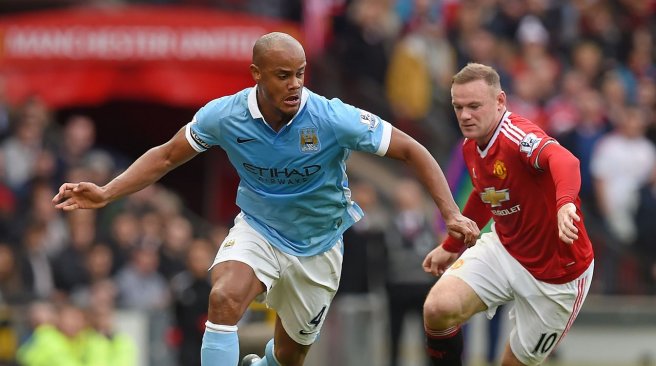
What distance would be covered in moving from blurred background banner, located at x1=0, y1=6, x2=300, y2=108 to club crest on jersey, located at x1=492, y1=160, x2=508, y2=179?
36.3 ft

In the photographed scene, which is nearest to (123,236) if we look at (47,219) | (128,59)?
(47,219)

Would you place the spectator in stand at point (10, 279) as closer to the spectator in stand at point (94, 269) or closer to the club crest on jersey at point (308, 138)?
the spectator in stand at point (94, 269)

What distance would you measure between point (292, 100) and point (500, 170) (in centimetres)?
147

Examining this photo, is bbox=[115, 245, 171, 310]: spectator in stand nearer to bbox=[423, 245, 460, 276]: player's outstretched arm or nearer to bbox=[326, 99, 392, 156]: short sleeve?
bbox=[423, 245, 460, 276]: player's outstretched arm

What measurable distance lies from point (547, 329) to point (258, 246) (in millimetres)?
2053

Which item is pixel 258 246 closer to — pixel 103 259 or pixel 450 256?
pixel 450 256

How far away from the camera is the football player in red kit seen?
32.1ft

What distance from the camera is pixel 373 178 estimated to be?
822 inches

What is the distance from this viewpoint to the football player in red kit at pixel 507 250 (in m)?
9.79

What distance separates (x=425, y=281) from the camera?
1569cm

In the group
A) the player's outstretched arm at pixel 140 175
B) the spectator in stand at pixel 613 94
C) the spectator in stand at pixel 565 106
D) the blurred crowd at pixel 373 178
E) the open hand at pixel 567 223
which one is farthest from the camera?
the spectator in stand at pixel 613 94

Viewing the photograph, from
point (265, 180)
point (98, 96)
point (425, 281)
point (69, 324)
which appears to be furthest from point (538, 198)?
point (98, 96)

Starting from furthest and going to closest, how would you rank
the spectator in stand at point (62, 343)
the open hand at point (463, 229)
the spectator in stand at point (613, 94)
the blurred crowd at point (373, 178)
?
1. the spectator in stand at point (613, 94)
2. the blurred crowd at point (373, 178)
3. the spectator in stand at point (62, 343)
4. the open hand at point (463, 229)

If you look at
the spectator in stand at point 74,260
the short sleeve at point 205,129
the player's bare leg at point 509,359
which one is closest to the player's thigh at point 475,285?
the player's bare leg at point 509,359
